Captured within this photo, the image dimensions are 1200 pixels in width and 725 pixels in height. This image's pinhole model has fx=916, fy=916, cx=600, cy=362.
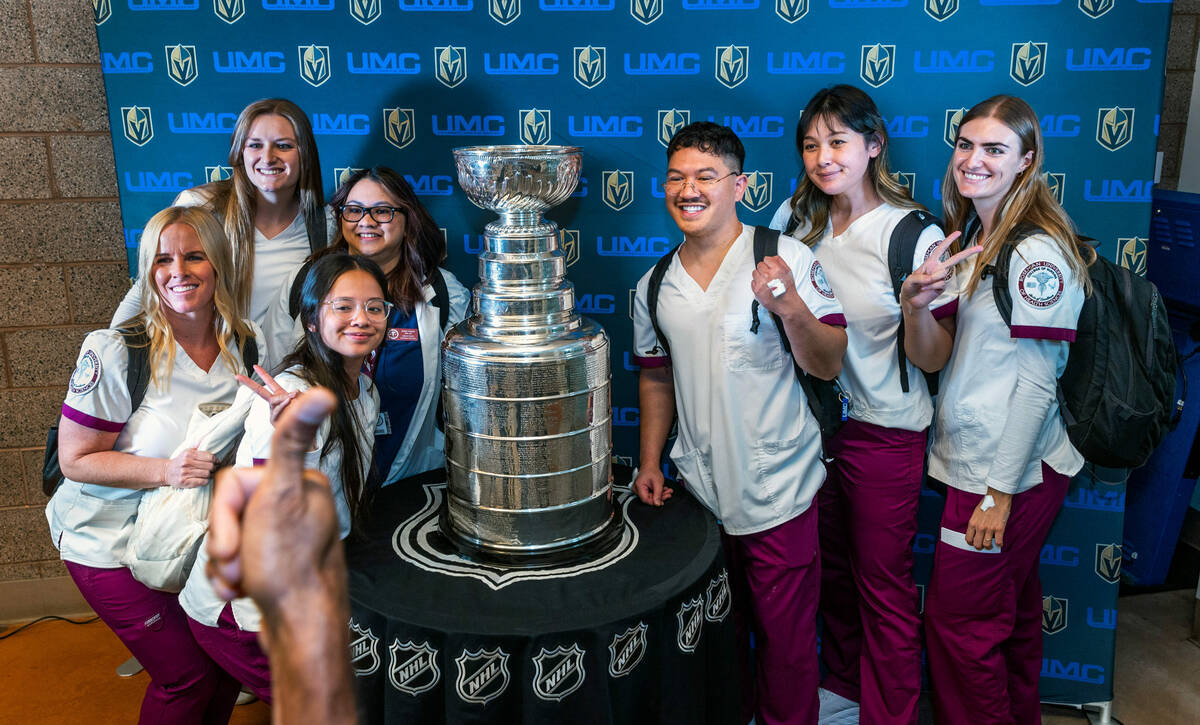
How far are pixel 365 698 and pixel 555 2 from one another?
6.33ft

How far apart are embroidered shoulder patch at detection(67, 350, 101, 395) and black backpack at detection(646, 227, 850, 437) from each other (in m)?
1.26

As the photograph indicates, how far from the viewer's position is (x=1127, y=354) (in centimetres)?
220

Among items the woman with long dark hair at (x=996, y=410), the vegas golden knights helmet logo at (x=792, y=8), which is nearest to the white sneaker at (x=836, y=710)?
the woman with long dark hair at (x=996, y=410)

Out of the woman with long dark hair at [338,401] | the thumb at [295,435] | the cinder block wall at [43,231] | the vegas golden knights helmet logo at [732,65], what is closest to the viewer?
the thumb at [295,435]

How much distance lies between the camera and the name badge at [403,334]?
92.1 inches

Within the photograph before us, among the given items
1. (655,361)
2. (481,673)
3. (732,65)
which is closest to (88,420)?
(481,673)

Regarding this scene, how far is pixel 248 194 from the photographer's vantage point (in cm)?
249

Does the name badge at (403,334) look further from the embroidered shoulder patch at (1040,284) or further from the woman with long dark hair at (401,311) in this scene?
the embroidered shoulder patch at (1040,284)

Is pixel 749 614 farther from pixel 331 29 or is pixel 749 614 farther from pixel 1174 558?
pixel 1174 558

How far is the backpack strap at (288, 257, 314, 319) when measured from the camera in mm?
2314

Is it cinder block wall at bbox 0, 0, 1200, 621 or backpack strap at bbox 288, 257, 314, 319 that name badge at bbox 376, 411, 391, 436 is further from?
cinder block wall at bbox 0, 0, 1200, 621

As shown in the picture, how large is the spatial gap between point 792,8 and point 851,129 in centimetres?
51

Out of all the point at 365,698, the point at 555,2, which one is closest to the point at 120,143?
the point at 555,2

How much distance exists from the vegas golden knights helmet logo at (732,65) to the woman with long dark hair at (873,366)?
0.88 ft
